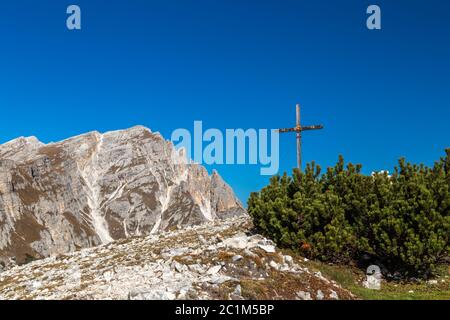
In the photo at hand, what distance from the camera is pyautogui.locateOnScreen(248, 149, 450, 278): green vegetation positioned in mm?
21125

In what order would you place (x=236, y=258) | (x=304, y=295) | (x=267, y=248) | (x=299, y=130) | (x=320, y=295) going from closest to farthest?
(x=304, y=295), (x=320, y=295), (x=236, y=258), (x=267, y=248), (x=299, y=130)

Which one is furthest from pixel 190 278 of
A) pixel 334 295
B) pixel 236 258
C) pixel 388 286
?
pixel 388 286

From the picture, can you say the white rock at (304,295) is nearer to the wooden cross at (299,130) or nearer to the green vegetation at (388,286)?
the green vegetation at (388,286)

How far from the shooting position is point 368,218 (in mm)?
23172

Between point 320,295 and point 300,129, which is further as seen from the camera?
point 300,129

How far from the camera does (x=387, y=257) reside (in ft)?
73.8

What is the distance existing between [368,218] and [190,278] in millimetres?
11023

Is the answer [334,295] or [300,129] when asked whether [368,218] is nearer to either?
[334,295]

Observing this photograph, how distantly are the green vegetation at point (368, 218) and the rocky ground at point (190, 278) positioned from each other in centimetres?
191

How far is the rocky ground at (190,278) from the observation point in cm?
1559

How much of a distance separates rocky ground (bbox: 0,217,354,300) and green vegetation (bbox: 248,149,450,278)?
1907mm
